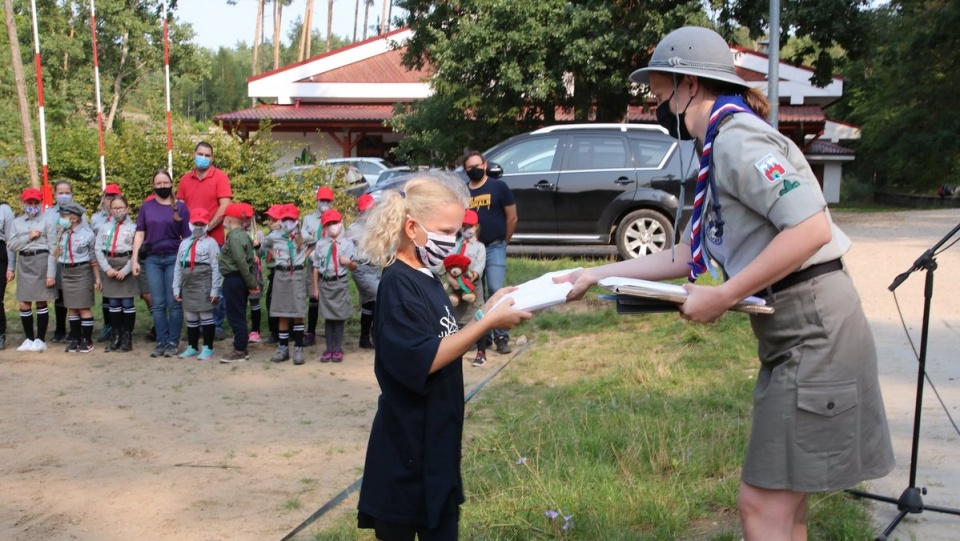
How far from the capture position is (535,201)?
Answer: 45.7 feet

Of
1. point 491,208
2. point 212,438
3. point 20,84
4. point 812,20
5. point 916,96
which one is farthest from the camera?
point 916,96

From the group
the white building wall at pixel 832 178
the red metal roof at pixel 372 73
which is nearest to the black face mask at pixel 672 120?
the red metal roof at pixel 372 73

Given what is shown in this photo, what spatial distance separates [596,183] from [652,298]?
431 inches

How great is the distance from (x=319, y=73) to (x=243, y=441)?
103ft

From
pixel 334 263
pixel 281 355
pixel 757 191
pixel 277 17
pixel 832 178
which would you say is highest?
pixel 277 17

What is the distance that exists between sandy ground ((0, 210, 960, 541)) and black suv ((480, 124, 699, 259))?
3.38m

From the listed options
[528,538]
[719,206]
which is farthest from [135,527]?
[719,206]

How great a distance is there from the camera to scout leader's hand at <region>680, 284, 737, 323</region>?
2.81 meters

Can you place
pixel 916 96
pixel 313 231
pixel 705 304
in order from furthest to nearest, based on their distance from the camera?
pixel 916 96
pixel 313 231
pixel 705 304

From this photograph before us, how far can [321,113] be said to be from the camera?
35.0 metres

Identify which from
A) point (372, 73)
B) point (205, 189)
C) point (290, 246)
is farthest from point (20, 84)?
point (372, 73)

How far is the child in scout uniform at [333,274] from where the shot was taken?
9836mm

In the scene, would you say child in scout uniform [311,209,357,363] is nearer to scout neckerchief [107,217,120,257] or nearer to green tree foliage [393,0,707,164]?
scout neckerchief [107,217,120,257]

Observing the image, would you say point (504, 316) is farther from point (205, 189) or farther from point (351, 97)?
point (351, 97)
